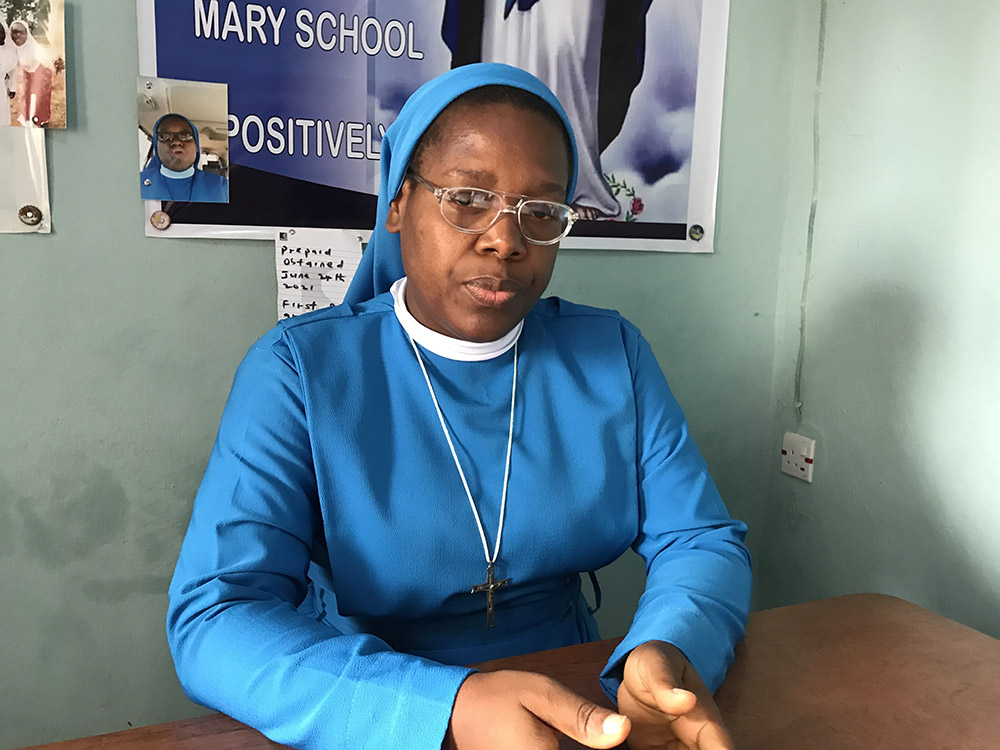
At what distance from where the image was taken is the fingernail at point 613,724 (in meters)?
0.68

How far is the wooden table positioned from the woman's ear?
654mm

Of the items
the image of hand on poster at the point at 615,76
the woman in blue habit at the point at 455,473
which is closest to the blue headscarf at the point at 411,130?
the woman in blue habit at the point at 455,473

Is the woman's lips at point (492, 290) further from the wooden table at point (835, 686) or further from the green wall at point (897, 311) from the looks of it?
the green wall at point (897, 311)

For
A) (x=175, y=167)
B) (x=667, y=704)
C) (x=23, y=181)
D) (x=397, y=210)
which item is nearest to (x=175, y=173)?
(x=175, y=167)

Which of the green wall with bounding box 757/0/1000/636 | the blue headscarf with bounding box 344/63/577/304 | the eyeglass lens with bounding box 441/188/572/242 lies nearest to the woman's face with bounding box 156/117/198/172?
the blue headscarf with bounding box 344/63/577/304

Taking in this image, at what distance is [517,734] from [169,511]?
1.06 m

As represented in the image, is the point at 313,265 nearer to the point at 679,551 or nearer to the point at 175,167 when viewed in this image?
the point at 175,167

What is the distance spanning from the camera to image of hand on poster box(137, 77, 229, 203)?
1.42 meters

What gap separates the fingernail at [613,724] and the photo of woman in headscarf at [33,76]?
129cm

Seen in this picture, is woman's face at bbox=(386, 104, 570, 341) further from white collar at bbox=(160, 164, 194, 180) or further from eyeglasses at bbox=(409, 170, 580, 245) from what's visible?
white collar at bbox=(160, 164, 194, 180)

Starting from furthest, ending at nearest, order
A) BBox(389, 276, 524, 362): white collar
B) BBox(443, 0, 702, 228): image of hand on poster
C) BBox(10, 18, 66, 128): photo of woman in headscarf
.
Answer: BBox(443, 0, 702, 228): image of hand on poster
BBox(10, 18, 66, 128): photo of woman in headscarf
BBox(389, 276, 524, 362): white collar

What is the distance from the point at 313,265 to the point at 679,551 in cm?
89

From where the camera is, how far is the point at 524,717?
0.73m

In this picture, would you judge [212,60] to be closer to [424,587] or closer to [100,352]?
[100,352]
